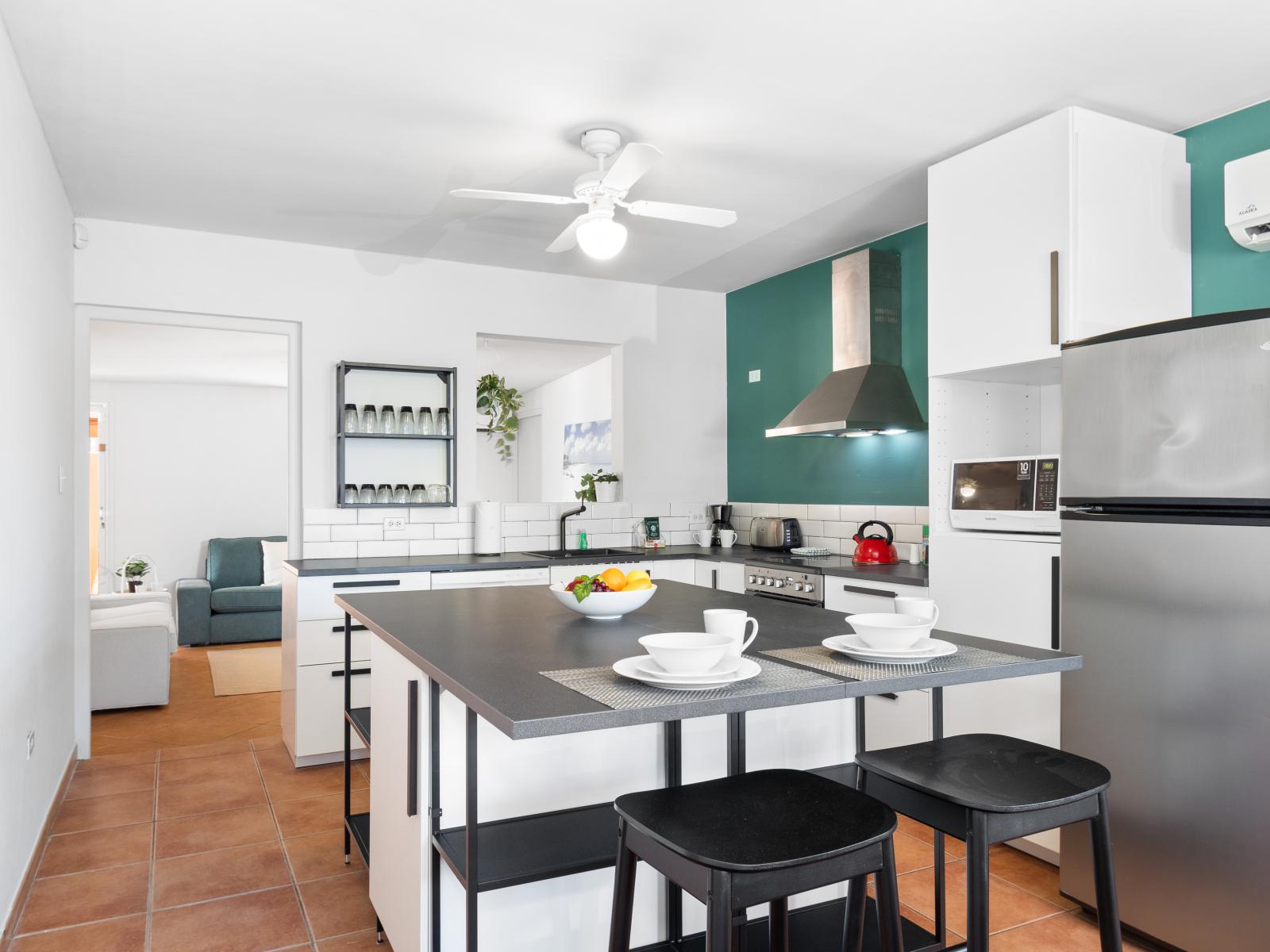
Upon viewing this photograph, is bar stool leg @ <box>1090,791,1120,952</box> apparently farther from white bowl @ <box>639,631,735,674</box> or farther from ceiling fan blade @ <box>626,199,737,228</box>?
ceiling fan blade @ <box>626,199,737,228</box>

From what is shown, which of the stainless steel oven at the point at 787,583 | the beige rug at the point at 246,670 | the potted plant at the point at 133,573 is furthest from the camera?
the potted plant at the point at 133,573

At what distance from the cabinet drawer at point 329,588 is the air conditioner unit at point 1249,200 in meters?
3.39

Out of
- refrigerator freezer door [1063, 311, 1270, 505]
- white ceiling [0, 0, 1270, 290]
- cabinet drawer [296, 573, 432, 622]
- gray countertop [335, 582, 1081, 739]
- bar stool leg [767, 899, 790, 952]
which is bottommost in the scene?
bar stool leg [767, 899, 790, 952]

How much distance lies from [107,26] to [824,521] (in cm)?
370

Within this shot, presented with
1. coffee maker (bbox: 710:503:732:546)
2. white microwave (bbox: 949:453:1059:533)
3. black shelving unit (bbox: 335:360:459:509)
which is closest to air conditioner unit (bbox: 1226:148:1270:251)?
white microwave (bbox: 949:453:1059:533)

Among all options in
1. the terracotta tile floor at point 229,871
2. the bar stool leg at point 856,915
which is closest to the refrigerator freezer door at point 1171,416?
the terracotta tile floor at point 229,871

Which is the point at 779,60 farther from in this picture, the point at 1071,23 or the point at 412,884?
the point at 412,884

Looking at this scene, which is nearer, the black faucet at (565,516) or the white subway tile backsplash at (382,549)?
the white subway tile backsplash at (382,549)

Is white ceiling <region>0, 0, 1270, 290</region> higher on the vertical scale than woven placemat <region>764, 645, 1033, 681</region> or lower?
higher

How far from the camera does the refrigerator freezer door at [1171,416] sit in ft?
7.03

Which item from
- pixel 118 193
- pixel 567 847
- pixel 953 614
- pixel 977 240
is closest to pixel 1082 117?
pixel 977 240

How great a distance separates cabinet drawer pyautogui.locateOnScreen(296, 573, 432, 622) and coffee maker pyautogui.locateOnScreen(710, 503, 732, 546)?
6.47ft

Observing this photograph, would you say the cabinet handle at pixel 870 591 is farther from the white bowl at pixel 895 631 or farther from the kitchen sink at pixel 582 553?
the white bowl at pixel 895 631

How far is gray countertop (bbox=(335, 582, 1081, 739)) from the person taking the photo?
135cm
